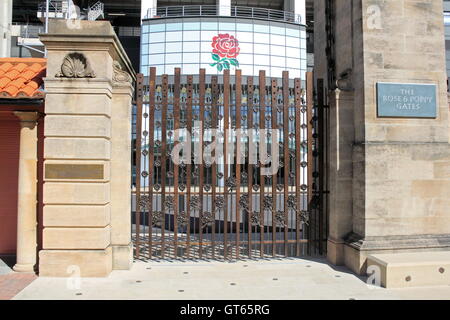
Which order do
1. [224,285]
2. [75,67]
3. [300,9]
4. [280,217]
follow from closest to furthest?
[224,285] → [75,67] → [280,217] → [300,9]

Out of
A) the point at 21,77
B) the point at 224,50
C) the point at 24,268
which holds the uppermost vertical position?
the point at 224,50

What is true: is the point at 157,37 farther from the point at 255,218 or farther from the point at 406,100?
the point at 406,100

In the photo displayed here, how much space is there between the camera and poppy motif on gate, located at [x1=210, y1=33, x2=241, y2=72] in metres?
30.7

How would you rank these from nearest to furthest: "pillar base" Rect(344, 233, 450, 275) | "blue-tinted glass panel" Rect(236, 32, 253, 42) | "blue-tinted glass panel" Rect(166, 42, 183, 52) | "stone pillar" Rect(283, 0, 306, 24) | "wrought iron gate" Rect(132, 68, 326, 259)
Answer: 1. "pillar base" Rect(344, 233, 450, 275)
2. "wrought iron gate" Rect(132, 68, 326, 259)
3. "blue-tinted glass panel" Rect(166, 42, 183, 52)
4. "blue-tinted glass panel" Rect(236, 32, 253, 42)
5. "stone pillar" Rect(283, 0, 306, 24)

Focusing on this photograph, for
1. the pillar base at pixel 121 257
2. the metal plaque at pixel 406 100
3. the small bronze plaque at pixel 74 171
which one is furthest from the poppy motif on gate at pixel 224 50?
the pillar base at pixel 121 257

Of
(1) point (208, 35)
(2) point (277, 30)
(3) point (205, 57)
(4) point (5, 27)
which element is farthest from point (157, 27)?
(4) point (5, 27)

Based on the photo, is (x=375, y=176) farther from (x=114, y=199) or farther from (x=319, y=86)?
(x=114, y=199)

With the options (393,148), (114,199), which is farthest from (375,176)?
(114,199)

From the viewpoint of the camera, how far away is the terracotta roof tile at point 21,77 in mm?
7164

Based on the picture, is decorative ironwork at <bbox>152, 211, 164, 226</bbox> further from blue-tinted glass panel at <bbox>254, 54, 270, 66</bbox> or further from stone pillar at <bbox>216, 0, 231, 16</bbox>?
stone pillar at <bbox>216, 0, 231, 16</bbox>

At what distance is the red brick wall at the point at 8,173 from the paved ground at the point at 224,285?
7.39ft

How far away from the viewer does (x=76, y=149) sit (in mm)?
7156

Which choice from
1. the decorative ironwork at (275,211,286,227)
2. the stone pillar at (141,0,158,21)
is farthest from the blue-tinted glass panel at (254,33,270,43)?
the decorative ironwork at (275,211,286,227)

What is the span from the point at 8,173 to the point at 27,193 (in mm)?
1248
